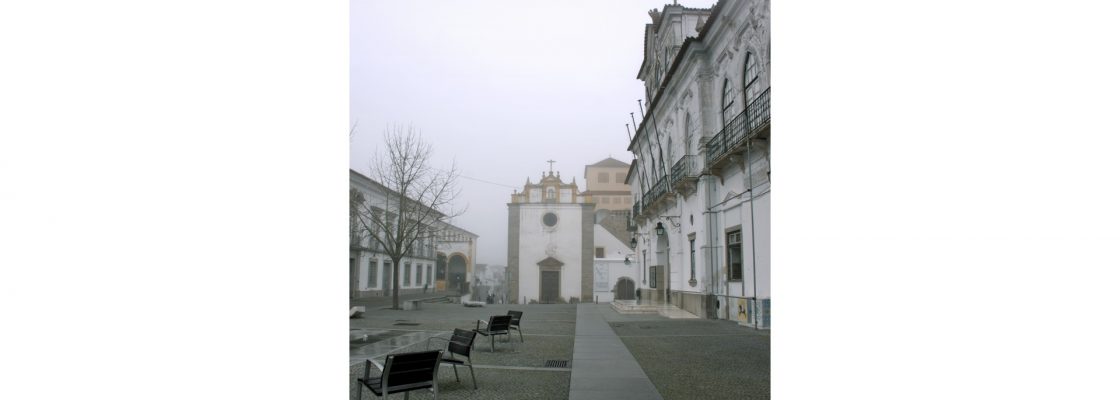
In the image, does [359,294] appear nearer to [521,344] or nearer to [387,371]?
[521,344]

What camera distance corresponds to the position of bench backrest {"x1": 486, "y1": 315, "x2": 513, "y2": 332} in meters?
8.56

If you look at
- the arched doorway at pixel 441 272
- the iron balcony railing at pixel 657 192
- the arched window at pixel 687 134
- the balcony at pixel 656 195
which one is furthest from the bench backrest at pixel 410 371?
the arched doorway at pixel 441 272

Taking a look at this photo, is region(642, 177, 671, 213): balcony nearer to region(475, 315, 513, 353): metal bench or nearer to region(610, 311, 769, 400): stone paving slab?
region(610, 311, 769, 400): stone paving slab

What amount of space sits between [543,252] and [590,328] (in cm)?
2679

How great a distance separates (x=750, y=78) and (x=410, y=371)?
33.2ft

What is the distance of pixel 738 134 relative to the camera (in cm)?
1242

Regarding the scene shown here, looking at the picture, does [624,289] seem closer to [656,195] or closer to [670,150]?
[656,195]

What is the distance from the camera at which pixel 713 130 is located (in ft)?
49.6

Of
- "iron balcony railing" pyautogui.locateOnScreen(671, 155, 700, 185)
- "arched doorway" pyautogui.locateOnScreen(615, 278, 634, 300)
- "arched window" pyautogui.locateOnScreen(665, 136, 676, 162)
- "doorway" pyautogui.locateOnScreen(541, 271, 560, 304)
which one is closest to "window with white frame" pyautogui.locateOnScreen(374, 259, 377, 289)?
"doorway" pyautogui.locateOnScreen(541, 271, 560, 304)

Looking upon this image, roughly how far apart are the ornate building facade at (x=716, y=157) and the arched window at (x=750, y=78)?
0.02 m

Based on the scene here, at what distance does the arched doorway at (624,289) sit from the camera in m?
37.8

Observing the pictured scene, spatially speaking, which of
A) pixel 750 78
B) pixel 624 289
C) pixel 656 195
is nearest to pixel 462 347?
pixel 750 78

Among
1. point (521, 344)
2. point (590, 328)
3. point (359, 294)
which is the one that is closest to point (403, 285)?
point (359, 294)

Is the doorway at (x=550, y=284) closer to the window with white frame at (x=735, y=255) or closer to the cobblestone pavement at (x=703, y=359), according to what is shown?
the window with white frame at (x=735, y=255)
